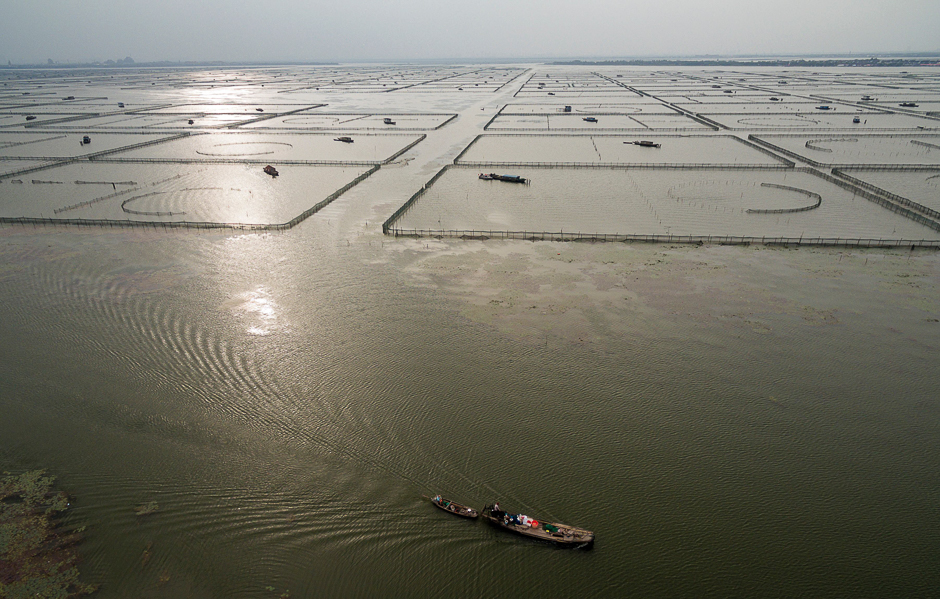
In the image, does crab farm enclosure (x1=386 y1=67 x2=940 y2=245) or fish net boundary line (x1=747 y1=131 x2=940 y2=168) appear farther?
fish net boundary line (x1=747 y1=131 x2=940 y2=168)

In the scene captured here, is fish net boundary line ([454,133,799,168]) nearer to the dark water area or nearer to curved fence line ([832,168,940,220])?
curved fence line ([832,168,940,220])

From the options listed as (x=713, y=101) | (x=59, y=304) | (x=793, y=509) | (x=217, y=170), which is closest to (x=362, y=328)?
(x=59, y=304)

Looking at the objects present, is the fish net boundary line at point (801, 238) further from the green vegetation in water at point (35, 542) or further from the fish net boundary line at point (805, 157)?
the green vegetation in water at point (35, 542)

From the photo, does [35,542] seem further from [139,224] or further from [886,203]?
[886,203]

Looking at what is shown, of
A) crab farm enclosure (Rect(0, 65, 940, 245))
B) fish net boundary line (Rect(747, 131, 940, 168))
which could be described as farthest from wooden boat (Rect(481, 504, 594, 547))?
fish net boundary line (Rect(747, 131, 940, 168))

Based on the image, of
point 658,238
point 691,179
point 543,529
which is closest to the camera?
point 543,529

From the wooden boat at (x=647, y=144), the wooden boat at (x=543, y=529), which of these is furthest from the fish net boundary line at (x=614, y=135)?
the wooden boat at (x=543, y=529)

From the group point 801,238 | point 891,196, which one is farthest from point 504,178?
point 891,196
